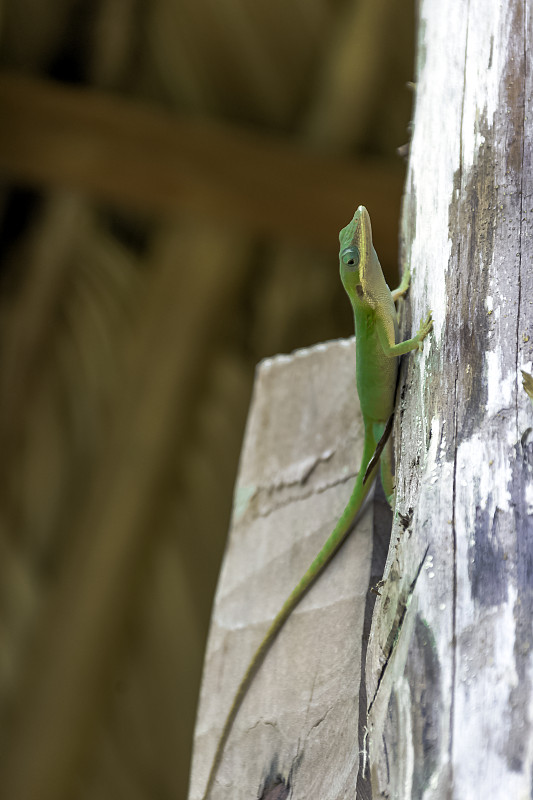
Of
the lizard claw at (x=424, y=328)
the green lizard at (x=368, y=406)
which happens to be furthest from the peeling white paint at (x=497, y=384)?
the green lizard at (x=368, y=406)

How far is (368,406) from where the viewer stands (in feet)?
4.25

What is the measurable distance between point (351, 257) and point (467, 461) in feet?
2.24

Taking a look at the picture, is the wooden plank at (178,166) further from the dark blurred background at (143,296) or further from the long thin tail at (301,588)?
the long thin tail at (301,588)

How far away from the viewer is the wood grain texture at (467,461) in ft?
2.25

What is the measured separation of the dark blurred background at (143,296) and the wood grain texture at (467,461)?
6.28 feet

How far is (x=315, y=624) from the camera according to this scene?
1.20 metres

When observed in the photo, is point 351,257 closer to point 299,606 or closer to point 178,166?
point 299,606

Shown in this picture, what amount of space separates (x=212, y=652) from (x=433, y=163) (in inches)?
37.2

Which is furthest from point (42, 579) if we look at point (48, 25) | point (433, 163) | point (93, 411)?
point (433, 163)

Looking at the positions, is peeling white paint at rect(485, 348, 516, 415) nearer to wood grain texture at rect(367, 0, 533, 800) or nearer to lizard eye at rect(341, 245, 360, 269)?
wood grain texture at rect(367, 0, 533, 800)

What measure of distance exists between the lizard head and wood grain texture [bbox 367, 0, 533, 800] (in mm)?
Result: 188

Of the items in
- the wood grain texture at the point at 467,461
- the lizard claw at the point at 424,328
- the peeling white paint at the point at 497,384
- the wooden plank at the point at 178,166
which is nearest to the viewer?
the wood grain texture at the point at 467,461

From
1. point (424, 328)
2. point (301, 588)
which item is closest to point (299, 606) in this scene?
point (301, 588)

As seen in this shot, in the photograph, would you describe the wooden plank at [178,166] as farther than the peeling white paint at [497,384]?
Answer: Yes
